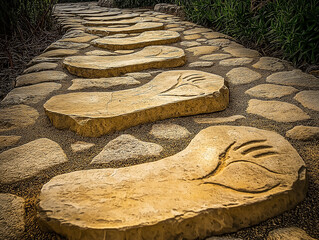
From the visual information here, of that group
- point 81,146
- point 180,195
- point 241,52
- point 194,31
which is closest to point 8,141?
point 81,146

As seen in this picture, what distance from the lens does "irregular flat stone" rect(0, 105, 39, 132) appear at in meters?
1.23

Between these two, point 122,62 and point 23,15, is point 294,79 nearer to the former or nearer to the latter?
point 122,62

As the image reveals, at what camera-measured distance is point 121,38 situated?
2816 mm

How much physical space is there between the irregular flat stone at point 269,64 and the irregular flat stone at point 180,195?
3.98ft

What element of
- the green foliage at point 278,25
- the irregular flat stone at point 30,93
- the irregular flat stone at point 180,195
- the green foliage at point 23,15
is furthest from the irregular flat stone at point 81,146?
the green foliage at point 23,15

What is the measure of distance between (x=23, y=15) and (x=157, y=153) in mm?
3124

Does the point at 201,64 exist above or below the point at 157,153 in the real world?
above

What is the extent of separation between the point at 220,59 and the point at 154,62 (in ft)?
2.22

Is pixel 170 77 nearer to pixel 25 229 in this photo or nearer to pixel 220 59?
pixel 220 59

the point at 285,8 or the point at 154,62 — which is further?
the point at 285,8

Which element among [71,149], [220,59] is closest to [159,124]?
[71,149]

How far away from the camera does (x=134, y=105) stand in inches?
51.6

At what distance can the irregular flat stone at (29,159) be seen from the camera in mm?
912

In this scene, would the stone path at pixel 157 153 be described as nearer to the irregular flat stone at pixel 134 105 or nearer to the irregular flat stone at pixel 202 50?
the irregular flat stone at pixel 134 105
